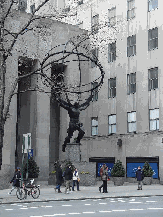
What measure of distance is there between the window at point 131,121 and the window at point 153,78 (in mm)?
3552

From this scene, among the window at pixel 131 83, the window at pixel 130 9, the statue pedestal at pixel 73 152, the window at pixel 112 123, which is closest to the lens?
the statue pedestal at pixel 73 152

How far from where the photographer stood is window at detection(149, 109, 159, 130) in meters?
41.6

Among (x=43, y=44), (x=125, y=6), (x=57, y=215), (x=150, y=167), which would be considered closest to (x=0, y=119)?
(x=57, y=215)

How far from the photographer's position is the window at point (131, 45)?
1761 inches

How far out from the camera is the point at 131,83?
147ft

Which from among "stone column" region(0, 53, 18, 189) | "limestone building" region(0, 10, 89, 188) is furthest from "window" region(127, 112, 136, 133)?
"stone column" region(0, 53, 18, 189)

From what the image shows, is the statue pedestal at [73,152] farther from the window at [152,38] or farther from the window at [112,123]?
the window at [152,38]

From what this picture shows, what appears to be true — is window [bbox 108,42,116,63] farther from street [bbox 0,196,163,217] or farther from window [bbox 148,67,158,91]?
street [bbox 0,196,163,217]

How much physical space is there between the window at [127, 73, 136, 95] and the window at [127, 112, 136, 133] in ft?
7.36

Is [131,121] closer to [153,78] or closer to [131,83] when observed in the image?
[131,83]

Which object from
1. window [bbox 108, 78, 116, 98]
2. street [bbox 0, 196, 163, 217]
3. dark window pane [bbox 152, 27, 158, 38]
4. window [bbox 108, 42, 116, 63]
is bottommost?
street [bbox 0, 196, 163, 217]

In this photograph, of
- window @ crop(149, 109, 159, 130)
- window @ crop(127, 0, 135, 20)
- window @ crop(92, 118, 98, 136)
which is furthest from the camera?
window @ crop(92, 118, 98, 136)

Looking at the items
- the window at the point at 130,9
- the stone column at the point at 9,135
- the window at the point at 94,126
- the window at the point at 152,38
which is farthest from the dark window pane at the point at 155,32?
the stone column at the point at 9,135

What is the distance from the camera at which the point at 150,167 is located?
3878 cm
